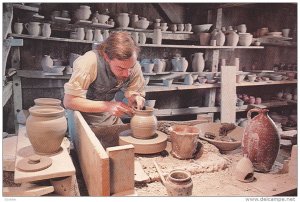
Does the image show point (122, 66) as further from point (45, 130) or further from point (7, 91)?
point (7, 91)

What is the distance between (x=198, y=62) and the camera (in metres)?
4.52

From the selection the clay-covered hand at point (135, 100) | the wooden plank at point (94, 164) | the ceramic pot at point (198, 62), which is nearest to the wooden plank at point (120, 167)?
the wooden plank at point (94, 164)

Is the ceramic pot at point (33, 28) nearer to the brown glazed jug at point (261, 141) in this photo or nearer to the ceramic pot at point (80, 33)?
the ceramic pot at point (80, 33)

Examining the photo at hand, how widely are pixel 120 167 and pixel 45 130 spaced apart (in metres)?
0.49

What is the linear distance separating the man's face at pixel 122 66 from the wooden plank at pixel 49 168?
2.85ft

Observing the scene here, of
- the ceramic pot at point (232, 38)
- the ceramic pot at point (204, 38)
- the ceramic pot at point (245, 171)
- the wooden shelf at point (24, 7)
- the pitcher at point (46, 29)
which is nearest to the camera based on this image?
the ceramic pot at point (245, 171)

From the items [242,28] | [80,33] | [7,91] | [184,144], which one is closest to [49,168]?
[184,144]

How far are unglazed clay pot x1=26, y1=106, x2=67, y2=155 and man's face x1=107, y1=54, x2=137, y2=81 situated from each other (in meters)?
0.85

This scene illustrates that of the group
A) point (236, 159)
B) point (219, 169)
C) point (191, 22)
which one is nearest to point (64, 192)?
point (219, 169)

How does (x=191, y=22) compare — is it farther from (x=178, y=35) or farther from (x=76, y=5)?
(x=76, y=5)

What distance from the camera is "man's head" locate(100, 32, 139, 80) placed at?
227 cm

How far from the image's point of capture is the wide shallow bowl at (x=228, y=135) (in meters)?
2.05

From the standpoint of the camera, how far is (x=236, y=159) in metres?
2.03

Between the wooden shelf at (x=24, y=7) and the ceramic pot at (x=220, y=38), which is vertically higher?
the wooden shelf at (x=24, y=7)
